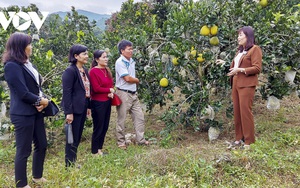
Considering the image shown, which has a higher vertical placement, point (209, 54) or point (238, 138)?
point (209, 54)

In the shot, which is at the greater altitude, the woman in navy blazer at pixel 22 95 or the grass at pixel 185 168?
the woman in navy blazer at pixel 22 95

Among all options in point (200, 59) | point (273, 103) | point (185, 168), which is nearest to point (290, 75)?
point (273, 103)

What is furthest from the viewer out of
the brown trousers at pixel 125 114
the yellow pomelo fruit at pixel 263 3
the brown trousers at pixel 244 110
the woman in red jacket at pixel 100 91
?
the yellow pomelo fruit at pixel 263 3

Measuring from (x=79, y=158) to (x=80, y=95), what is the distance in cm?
89

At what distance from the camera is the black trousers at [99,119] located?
11.3 ft

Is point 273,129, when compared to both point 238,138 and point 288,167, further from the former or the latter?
point 288,167

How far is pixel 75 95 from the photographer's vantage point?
9.70ft

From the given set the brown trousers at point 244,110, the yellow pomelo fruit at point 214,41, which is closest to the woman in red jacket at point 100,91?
the yellow pomelo fruit at point 214,41

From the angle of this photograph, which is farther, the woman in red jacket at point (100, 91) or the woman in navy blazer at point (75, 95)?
the woman in red jacket at point (100, 91)

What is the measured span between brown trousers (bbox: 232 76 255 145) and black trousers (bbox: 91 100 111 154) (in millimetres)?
1355

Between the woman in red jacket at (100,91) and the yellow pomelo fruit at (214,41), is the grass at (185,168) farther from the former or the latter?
the yellow pomelo fruit at (214,41)

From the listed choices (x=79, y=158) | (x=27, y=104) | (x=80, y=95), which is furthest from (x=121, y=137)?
(x=27, y=104)

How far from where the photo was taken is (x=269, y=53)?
151 inches

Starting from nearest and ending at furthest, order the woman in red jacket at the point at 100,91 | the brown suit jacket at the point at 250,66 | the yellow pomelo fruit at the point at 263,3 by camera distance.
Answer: the brown suit jacket at the point at 250,66 → the woman in red jacket at the point at 100,91 → the yellow pomelo fruit at the point at 263,3
